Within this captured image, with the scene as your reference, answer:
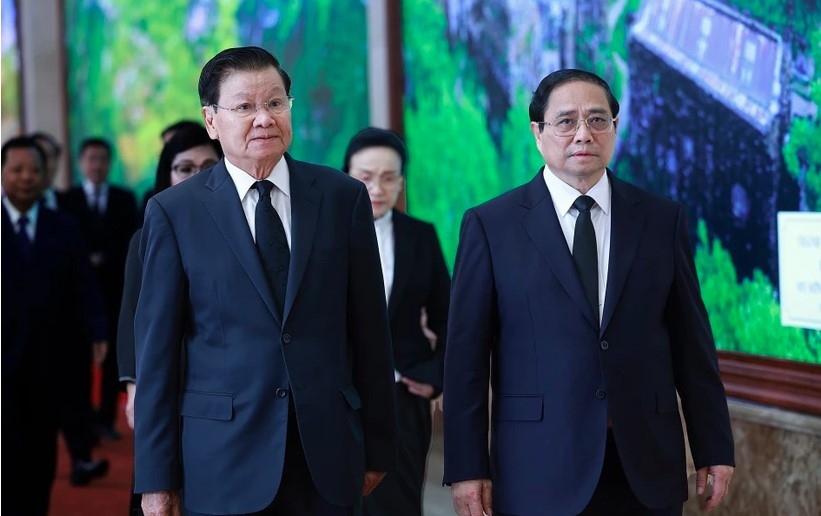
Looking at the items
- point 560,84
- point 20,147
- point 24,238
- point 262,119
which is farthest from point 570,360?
point 20,147

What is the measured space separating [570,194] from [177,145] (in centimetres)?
176

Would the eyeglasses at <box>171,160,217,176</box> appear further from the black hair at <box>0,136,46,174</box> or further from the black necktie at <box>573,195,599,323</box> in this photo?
the black hair at <box>0,136,46,174</box>

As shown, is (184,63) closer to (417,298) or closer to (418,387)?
(417,298)

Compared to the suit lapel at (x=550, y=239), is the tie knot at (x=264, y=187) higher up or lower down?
higher up

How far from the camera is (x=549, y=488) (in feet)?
10.6

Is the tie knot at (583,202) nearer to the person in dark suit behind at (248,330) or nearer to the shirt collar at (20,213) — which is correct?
the person in dark suit behind at (248,330)

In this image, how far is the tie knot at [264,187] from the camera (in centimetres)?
314

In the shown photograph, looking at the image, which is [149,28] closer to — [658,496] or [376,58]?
[376,58]

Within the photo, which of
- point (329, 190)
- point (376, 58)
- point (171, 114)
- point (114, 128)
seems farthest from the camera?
point (114, 128)

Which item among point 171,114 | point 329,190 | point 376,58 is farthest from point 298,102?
point 329,190

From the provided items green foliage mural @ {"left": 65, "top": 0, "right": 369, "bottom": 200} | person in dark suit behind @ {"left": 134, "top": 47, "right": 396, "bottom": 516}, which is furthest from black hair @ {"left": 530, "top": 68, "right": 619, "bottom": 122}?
green foliage mural @ {"left": 65, "top": 0, "right": 369, "bottom": 200}

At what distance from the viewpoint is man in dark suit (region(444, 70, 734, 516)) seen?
3197mm

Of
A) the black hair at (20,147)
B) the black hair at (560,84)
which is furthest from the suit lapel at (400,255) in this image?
the black hair at (20,147)

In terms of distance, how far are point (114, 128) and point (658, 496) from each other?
11.9 meters
